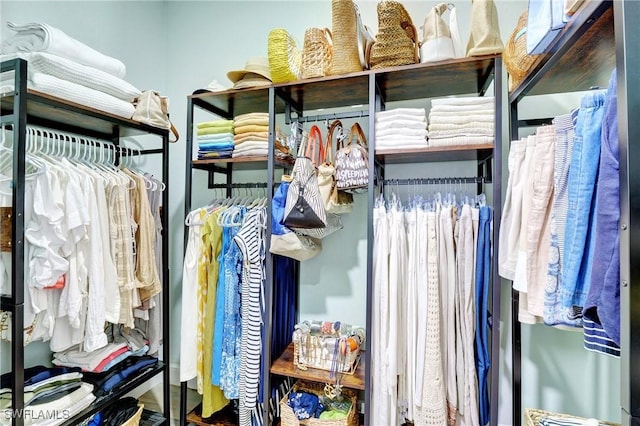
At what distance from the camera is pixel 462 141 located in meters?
1.50

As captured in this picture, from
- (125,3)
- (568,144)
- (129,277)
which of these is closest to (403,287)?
(568,144)

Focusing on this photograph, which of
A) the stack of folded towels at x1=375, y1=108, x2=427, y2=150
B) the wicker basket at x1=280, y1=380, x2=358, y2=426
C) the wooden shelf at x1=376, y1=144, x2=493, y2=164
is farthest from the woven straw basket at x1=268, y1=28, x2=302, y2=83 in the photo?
the wicker basket at x1=280, y1=380, x2=358, y2=426

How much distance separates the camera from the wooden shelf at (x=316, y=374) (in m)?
1.63

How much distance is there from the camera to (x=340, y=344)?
5.61 feet

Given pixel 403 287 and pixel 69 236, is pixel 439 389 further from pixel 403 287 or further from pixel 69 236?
pixel 69 236

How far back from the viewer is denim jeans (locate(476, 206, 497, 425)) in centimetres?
146

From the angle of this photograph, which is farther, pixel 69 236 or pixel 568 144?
pixel 69 236

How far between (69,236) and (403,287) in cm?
149

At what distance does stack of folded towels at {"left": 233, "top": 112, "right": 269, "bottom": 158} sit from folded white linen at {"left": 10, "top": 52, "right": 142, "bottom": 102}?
59 cm

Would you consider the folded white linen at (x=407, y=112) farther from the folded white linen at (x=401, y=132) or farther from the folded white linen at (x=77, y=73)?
the folded white linen at (x=77, y=73)

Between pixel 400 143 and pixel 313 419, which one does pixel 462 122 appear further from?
pixel 313 419

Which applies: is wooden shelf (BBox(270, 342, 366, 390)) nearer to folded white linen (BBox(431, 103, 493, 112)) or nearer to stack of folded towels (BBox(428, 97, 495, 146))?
stack of folded towels (BBox(428, 97, 495, 146))

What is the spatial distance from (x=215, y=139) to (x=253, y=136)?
0.25 meters

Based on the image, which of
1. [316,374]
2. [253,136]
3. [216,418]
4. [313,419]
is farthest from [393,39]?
[216,418]
